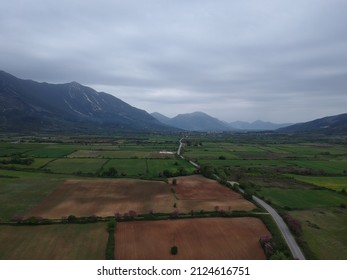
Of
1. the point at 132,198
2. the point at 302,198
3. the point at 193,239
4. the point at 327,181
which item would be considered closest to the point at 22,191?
the point at 132,198

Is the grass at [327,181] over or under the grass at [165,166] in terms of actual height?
over

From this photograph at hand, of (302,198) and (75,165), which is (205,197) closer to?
(302,198)

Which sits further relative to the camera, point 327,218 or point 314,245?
point 327,218

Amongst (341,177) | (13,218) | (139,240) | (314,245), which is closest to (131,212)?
(139,240)

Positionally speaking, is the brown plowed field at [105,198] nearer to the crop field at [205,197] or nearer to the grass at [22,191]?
the grass at [22,191]

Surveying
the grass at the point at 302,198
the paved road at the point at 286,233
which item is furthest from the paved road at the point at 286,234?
the grass at the point at 302,198

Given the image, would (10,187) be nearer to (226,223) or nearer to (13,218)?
(13,218)

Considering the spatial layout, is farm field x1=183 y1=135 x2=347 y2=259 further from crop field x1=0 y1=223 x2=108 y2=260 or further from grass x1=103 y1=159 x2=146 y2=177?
crop field x1=0 y1=223 x2=108 y2=260
